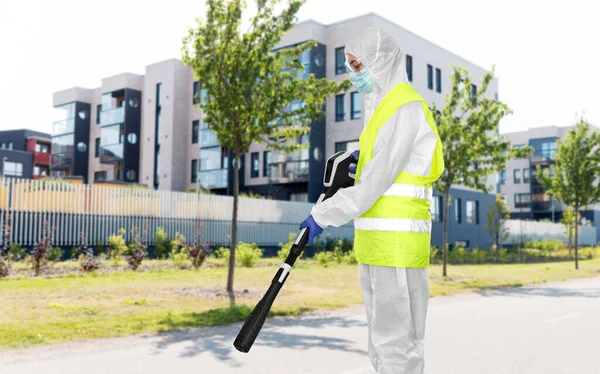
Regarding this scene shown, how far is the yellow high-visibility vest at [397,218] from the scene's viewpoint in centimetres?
284

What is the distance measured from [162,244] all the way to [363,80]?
67.6 feet

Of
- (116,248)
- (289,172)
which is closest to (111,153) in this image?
(289,172)

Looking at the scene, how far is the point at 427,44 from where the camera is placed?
38.4m

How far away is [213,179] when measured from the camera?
132 ft

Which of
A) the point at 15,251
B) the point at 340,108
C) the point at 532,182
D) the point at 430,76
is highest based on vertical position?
the point at 430,76

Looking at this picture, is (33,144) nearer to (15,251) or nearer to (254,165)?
(254,165)

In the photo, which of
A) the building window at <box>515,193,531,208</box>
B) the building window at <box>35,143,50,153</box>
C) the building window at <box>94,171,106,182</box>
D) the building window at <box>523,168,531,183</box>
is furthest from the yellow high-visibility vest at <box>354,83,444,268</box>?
the building window at <box>35,143,50,153</box>

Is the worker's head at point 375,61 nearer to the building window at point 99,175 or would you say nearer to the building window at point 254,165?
the building window at point 254,165

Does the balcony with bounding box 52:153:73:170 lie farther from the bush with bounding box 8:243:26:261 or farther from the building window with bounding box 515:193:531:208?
the building window with bounding box 515:193:531:208

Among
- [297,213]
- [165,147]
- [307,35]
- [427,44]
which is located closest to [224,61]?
[297,213]

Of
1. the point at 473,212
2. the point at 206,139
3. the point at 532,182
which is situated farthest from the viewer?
the point at 532,182

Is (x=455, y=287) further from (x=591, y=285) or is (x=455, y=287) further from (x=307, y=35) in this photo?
(x=307, y=35)

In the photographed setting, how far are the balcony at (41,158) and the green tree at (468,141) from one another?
64243mm

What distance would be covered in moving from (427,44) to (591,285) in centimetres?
2490
